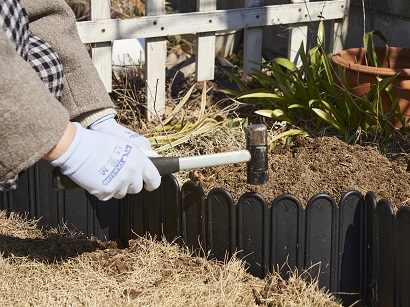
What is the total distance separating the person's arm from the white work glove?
15 cm

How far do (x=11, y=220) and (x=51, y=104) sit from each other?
1507mm

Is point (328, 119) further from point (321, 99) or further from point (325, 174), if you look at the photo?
point (325, 174)

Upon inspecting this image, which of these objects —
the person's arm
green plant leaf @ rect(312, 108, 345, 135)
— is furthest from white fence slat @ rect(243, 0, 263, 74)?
the person's arm

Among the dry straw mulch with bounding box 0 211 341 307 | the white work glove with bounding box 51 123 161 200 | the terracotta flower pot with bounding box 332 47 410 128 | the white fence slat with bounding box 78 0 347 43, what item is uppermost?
the white fence slat with bounding box 78 0 347 43

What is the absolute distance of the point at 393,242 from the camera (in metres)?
2.57

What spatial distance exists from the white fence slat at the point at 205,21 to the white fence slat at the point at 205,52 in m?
0.04

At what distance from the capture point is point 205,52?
4.18 meters

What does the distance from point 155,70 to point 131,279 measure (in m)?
1.52

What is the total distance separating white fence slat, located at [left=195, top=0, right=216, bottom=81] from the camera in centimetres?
411

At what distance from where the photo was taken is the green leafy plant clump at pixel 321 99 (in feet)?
12.0

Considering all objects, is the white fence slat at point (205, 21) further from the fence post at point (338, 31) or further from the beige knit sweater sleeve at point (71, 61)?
the beige knit sweater sleeve at point (71, 61)

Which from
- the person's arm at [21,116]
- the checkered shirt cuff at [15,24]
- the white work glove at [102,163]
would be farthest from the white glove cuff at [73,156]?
the checkered shirt cuff at [15,24]

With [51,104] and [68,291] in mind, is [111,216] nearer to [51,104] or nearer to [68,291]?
[68,291]

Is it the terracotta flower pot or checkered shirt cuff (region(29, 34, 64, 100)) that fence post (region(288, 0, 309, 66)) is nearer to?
the terracotta flower pot
